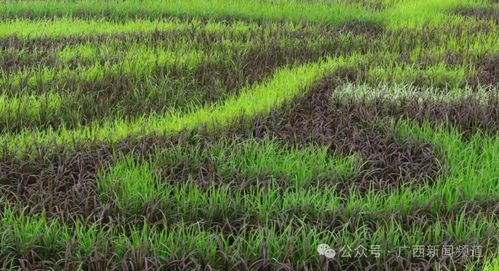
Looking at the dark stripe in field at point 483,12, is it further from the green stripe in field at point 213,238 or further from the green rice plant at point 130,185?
the green rice plant at point 130,185

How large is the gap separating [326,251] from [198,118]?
1813 millimetres

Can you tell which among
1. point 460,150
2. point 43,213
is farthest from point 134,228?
point 460,150

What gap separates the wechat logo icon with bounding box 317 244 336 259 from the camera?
277cm

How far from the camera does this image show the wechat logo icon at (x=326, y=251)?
2.77 metres

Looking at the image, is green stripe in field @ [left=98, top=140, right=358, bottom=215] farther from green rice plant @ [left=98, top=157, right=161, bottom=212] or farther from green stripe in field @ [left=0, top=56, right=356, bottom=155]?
green stripe in field @ [left=0, top=56, right=356, bottom=155]

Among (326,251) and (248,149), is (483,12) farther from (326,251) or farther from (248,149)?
(326,251)

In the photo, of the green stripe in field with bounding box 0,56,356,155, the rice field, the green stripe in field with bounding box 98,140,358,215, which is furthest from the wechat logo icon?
the green stripe in field with bounding box 0,56,356,155

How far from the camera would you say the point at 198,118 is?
172 inches

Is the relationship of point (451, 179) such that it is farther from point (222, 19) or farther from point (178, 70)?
point (222, 19)

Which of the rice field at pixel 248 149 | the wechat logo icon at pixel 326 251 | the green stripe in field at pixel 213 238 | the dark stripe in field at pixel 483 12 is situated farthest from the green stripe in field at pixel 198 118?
the dark stripe in field at pixel 483 12

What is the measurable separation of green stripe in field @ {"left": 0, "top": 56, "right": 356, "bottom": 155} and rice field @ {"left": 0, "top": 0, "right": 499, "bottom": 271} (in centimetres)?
2

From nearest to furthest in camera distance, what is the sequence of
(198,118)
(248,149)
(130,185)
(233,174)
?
1. (130,185)
2. (233,174)
3. (248,149)
4. (198,118)

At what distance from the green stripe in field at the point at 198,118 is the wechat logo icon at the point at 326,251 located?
1.49 metres

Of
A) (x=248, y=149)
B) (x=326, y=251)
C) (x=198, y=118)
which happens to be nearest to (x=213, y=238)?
(x=326, y=251)
